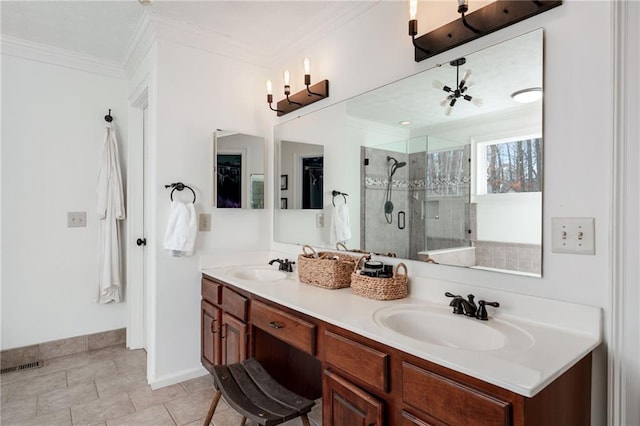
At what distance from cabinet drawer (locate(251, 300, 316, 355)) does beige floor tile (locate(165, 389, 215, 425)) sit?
0.70m

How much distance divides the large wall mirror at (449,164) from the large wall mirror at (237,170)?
0.70 m

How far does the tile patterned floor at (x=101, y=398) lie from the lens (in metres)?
2.01

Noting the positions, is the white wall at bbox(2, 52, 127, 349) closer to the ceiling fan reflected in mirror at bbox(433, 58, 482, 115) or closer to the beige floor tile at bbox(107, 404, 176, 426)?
the beige floor tile at bbox(107, 404, 176, 426)

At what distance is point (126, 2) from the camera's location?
2131mm

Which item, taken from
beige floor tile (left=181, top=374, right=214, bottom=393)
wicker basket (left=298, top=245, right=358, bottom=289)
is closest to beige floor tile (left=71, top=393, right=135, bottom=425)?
beige floor tile (left=181, top=374, right=214, bottom=393)

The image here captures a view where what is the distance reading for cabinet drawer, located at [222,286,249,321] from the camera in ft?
6.48

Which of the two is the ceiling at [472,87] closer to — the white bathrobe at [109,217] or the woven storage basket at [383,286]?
the woven storage basket at [383,286]

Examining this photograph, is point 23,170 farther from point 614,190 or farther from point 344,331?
point 614,190

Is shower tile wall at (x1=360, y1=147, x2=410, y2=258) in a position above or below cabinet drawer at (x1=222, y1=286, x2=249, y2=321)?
above

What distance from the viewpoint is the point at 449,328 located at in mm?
1393

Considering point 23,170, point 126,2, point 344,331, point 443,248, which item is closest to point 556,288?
point 443,248

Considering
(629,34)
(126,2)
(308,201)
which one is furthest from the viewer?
(308,201)

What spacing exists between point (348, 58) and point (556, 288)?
1.67 m

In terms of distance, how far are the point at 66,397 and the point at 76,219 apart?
140cm
